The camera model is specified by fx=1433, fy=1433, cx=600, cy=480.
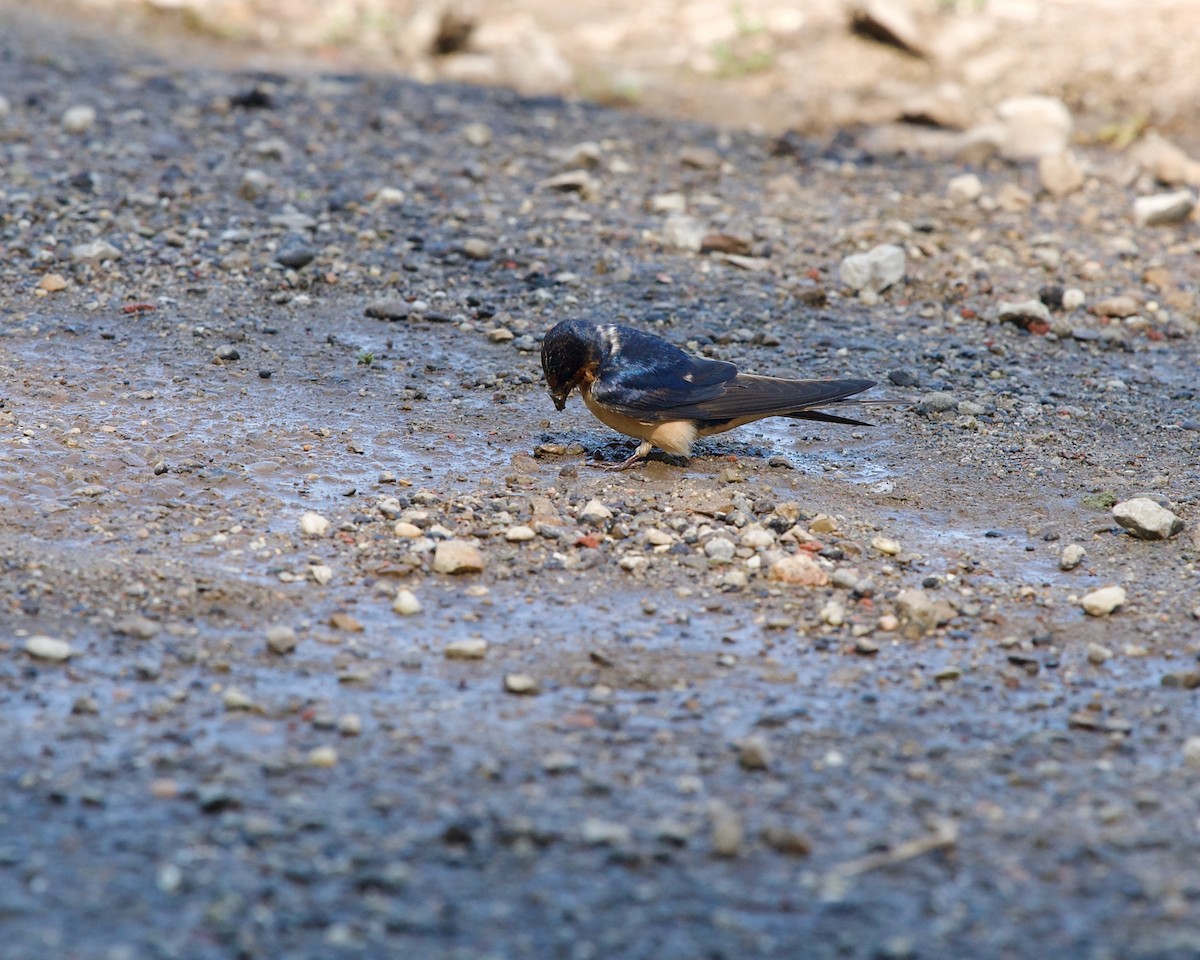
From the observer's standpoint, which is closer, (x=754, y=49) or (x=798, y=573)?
(x=798, y=573)

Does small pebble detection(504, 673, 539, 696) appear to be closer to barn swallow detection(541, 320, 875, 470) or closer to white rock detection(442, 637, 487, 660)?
white rock detection(442, 637, 487, 660)

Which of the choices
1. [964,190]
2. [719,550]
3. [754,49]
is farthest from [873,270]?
[754,49]

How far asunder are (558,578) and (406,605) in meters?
0.53

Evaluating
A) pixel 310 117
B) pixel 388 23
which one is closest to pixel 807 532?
pixel 310 117

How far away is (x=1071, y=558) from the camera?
15.3 ft

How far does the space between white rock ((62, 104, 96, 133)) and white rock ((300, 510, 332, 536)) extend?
4946 mm

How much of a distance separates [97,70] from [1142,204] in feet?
22.7

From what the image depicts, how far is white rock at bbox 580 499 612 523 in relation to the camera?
4844 mm

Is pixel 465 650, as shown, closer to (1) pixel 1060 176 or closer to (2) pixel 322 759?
(2) pixel 322 759

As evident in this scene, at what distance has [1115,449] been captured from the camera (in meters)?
5.70

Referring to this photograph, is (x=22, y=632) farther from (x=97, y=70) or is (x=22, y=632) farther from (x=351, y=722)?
(x=97, y=70)

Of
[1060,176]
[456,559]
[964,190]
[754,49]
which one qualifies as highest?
[754,49]

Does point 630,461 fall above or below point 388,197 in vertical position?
below

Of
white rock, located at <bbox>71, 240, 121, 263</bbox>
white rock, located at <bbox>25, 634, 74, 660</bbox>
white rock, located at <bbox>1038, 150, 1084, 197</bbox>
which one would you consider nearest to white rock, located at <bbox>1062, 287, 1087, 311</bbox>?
white rock, located at <bbox>1038, 150, 1084, 197</bbox>
